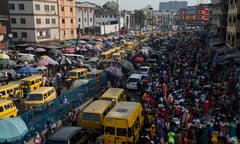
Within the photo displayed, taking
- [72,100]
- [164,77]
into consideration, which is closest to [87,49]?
[164,77]

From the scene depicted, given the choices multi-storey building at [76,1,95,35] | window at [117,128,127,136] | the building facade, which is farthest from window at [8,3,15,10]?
A: the building facade

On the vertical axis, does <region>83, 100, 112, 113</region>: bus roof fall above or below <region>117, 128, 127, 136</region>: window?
above

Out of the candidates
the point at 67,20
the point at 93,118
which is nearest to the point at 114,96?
the point at 93,118

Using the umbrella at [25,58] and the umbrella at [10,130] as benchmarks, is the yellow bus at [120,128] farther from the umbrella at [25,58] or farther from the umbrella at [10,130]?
the umbrella at [25,58]

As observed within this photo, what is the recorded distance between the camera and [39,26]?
47.3 metres

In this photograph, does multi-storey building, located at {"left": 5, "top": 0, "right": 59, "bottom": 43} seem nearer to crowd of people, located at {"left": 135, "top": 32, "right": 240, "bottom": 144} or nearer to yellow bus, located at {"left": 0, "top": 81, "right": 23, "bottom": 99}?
yellow bus, located at {"left": 0, "top": 81, "right": 23, "bottom": 99}

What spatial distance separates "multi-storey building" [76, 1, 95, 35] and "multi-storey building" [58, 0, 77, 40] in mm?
7751

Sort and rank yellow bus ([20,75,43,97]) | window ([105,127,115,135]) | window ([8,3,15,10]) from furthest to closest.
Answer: window ([8,3,15,10]), yellow bus ([20,75,43,97]), window ([105,127,115,135])

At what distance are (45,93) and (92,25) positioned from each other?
6245 cm

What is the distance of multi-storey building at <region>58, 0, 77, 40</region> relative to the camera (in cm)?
5594

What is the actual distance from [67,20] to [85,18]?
55.9 feet

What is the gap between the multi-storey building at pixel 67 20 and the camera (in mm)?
55938

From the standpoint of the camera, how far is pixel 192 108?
17.3m

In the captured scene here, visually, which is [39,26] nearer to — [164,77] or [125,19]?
[164,77]
